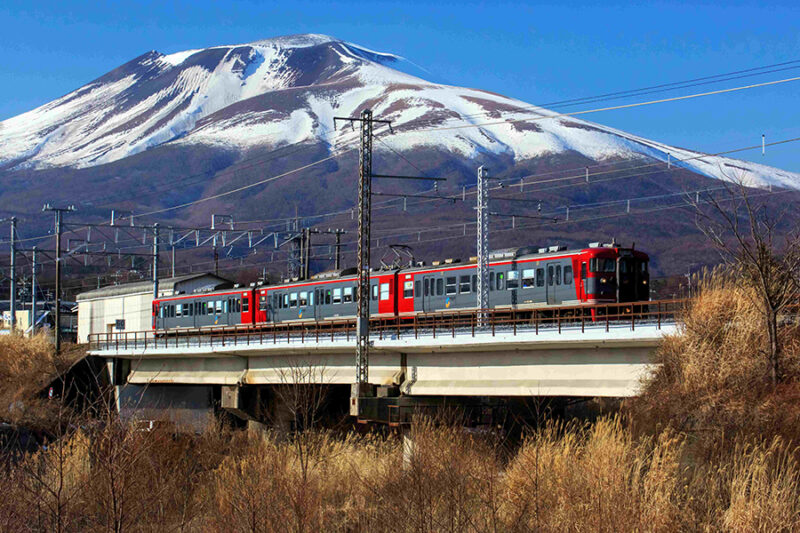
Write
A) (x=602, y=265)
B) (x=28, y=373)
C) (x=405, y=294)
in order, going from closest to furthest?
(x=602, y=265) < (x=405, y=294) < (x=28, y=373)

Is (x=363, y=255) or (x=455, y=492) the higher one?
(x=363, y=255)

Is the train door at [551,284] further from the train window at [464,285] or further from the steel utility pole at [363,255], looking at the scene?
the steel utility pole at [363,255]

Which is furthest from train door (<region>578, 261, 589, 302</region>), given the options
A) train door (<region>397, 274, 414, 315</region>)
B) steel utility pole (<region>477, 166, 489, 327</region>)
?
train door (<region>397, 274, 414, 315</region>)

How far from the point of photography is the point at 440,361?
3412 centimetres

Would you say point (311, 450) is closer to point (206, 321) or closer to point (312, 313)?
point (312, 313)

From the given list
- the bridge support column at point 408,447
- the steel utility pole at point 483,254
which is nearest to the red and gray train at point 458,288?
the steel utility pole at point 483,254

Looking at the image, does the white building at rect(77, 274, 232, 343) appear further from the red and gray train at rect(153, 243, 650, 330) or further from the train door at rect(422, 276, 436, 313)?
the train door at rect(422, 276, 436, 313)

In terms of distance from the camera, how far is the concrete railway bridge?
94.5 ft

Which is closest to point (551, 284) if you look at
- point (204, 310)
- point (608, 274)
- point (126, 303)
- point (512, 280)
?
point (512, 280)

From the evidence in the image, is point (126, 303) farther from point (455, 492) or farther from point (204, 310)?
point (455, 492)

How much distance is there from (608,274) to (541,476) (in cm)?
1662

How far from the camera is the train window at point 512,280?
39.8 m

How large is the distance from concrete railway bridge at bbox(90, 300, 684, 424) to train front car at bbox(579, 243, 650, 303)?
2.17 feet

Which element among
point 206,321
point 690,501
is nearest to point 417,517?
point 690,501
